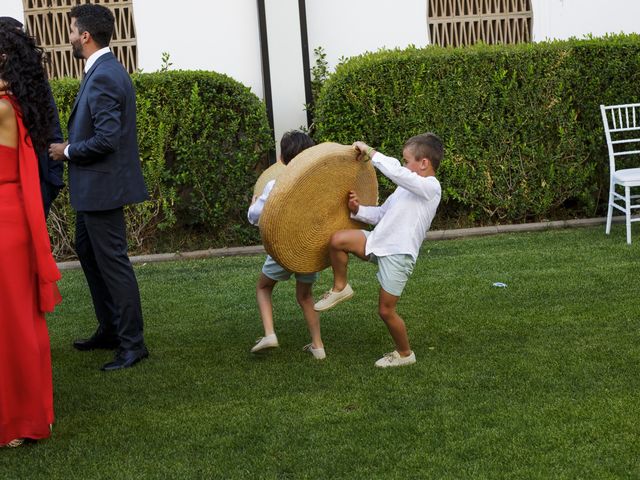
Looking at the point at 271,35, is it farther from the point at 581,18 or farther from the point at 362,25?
the point at 581,18

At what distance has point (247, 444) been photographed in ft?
16.0

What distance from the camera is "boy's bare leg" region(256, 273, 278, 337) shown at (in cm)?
631

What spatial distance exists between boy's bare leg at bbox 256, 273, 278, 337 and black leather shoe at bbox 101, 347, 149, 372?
30.5 inches

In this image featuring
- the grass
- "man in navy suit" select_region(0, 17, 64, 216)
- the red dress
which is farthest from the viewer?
"man in navy suit" select_region(0, 17, 64, 216)

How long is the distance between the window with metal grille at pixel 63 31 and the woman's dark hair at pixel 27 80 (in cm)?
569

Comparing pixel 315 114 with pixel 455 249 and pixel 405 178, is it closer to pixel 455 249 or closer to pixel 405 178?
pixel 455 249

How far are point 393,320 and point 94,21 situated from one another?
8.07 ft

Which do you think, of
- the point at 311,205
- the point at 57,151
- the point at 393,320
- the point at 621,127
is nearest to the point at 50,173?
the point at 57,151

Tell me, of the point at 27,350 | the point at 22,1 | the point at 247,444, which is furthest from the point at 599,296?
the point at 22,1

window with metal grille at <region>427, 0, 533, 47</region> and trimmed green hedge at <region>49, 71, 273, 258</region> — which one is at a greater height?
window with metal grille at <region>427, 0, 533, 47</region>

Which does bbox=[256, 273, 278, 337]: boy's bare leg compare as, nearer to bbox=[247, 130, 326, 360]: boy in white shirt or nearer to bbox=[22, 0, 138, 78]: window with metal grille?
bbox=[247, 130, 326, 360]: boy in white shirt

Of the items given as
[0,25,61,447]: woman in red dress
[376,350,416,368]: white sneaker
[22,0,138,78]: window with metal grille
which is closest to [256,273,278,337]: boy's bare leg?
[376,350,416,368]: white sneaker

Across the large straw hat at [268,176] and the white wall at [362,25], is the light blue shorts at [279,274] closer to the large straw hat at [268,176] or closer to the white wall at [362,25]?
the large straw hat at [268,176]

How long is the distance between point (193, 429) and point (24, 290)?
1.05m
